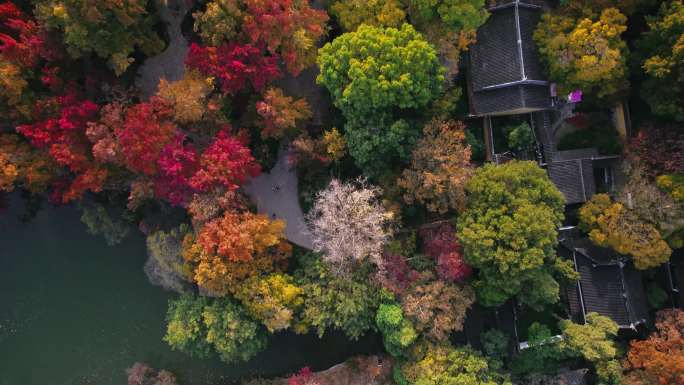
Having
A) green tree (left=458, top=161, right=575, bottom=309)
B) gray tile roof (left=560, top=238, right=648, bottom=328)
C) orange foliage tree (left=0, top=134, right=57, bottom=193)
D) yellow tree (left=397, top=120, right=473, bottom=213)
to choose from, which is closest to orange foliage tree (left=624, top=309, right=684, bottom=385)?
gray tile roof (left=560, top=238, right=648, bottom=328)

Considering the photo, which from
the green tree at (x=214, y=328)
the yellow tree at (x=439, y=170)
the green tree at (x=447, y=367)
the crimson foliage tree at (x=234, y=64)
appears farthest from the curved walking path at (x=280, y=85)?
the green tree at (x=447, y=367)

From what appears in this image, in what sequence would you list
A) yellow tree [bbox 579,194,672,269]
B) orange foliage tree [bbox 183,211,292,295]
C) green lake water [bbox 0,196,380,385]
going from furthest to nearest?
green lake water [bbox 0,196,380,385], yellow tree [bbox 579,194,672,269], orange foliage tree [bbox 183,211,292,295]

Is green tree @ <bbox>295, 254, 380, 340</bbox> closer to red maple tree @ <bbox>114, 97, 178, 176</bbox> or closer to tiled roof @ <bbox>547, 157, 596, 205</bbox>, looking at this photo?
red maple tree @ <bbox>114, 97, 178, 176</bbox>

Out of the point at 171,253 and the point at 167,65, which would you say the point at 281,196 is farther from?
the point at 167,65

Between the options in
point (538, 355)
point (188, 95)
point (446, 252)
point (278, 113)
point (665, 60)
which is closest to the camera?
point (665, 60)

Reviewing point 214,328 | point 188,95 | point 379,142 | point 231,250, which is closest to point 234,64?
point 188,95

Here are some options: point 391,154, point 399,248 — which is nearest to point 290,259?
point 399,248
